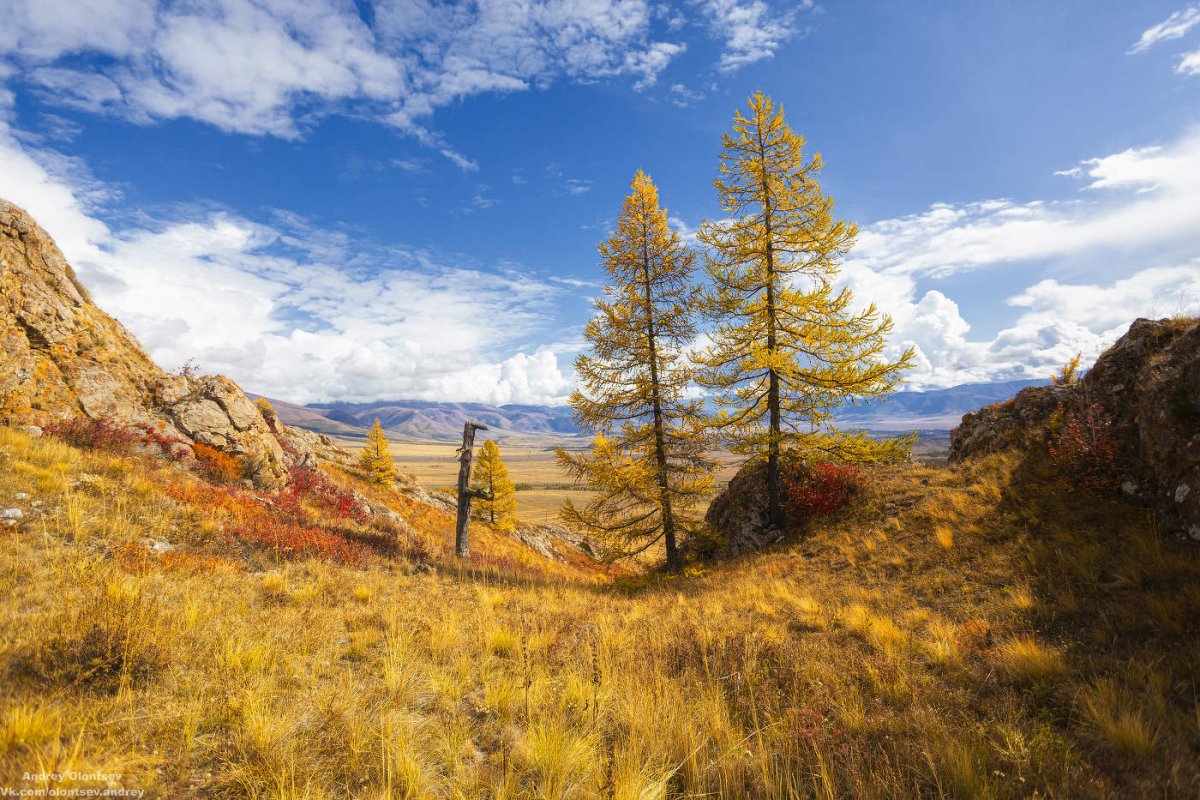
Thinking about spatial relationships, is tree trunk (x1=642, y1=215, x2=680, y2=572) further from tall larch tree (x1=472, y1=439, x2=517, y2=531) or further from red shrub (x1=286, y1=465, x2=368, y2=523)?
tall larch tree (x1=472, y1=439, x2=517, y2=531)

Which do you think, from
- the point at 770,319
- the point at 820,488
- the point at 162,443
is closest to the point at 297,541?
the point at 162,443

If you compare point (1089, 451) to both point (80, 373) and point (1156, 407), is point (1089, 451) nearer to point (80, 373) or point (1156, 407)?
point (1156, 407)

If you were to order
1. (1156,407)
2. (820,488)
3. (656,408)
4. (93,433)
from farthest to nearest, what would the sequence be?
(820,488)
(656,408)
(93,433)
(1156,407)

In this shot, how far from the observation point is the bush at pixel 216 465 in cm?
1334

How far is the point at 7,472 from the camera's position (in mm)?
8398

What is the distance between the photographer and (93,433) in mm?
11555

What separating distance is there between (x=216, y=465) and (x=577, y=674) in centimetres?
1430

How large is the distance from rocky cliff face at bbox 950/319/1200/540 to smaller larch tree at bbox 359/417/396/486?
36876mm

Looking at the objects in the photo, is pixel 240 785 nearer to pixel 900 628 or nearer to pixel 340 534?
pixel 900 628

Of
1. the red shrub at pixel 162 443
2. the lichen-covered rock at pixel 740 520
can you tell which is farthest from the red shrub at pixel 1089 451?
the red shrub at pixel 162 443

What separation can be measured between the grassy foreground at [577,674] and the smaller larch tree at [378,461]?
26.1 m

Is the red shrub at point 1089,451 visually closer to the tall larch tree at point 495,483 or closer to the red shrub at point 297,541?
the red shrub at point 297,541

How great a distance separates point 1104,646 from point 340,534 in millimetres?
15219

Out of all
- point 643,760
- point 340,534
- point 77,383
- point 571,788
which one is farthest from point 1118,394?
point 77,383
